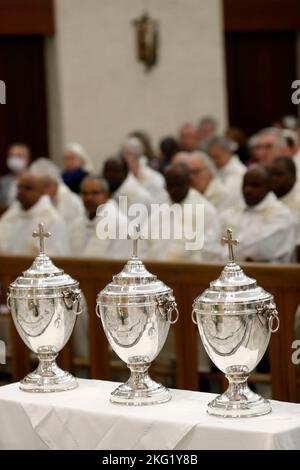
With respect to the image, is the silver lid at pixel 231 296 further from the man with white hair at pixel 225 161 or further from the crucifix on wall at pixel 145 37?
the crucifix on wall at pixel 145 37

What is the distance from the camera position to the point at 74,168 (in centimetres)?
1302

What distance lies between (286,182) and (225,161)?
3.40 m

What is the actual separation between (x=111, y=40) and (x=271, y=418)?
1265cm

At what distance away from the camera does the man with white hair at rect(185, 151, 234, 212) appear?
1012 cm

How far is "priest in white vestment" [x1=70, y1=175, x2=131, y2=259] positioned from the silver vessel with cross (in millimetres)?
3840

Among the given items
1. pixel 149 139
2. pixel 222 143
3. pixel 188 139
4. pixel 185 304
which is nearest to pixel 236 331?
pixel 185 304

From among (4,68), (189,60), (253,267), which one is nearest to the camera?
(253,267)

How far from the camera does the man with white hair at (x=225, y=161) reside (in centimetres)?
1193

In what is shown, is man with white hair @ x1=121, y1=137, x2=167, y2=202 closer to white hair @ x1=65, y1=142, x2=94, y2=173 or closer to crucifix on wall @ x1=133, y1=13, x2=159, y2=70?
white hair @ x1=65, y1=142, x2=94, y2=173

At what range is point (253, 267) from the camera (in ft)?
19.8

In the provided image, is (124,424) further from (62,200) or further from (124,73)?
(124,73)


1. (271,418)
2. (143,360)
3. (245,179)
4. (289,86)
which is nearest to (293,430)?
(271,418)

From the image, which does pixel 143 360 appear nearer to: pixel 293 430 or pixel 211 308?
pixel 211 308
